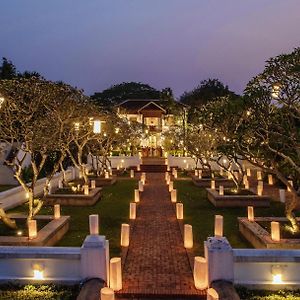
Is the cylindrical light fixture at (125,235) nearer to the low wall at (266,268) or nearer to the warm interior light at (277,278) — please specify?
the low wall at (266,268)

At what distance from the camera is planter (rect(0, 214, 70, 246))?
467 inches

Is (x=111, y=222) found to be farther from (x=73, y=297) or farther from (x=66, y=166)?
(x=66, y=166)

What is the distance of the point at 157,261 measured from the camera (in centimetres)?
1120

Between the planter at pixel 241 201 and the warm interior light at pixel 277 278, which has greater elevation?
the planter at pixel 241 201

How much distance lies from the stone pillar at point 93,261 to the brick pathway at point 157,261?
64 cm

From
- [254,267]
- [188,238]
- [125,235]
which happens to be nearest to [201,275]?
[254,267]

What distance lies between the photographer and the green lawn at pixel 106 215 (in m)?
13.8

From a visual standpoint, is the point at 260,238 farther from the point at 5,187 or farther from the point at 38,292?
the point at 5,187

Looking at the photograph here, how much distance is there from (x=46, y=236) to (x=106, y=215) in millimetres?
6006

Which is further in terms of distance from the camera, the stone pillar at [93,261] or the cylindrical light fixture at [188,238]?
the cylindrical light fixture at [188,238]

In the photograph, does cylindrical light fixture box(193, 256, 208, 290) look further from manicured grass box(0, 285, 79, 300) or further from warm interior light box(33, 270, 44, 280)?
warm interior light box(33, 270, 44, 280)

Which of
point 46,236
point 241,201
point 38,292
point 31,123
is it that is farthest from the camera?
point 241,201

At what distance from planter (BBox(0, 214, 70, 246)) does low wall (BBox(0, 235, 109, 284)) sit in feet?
8.03

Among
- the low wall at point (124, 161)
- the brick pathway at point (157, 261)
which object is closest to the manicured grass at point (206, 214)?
the brick pathway at point (157, 261)
